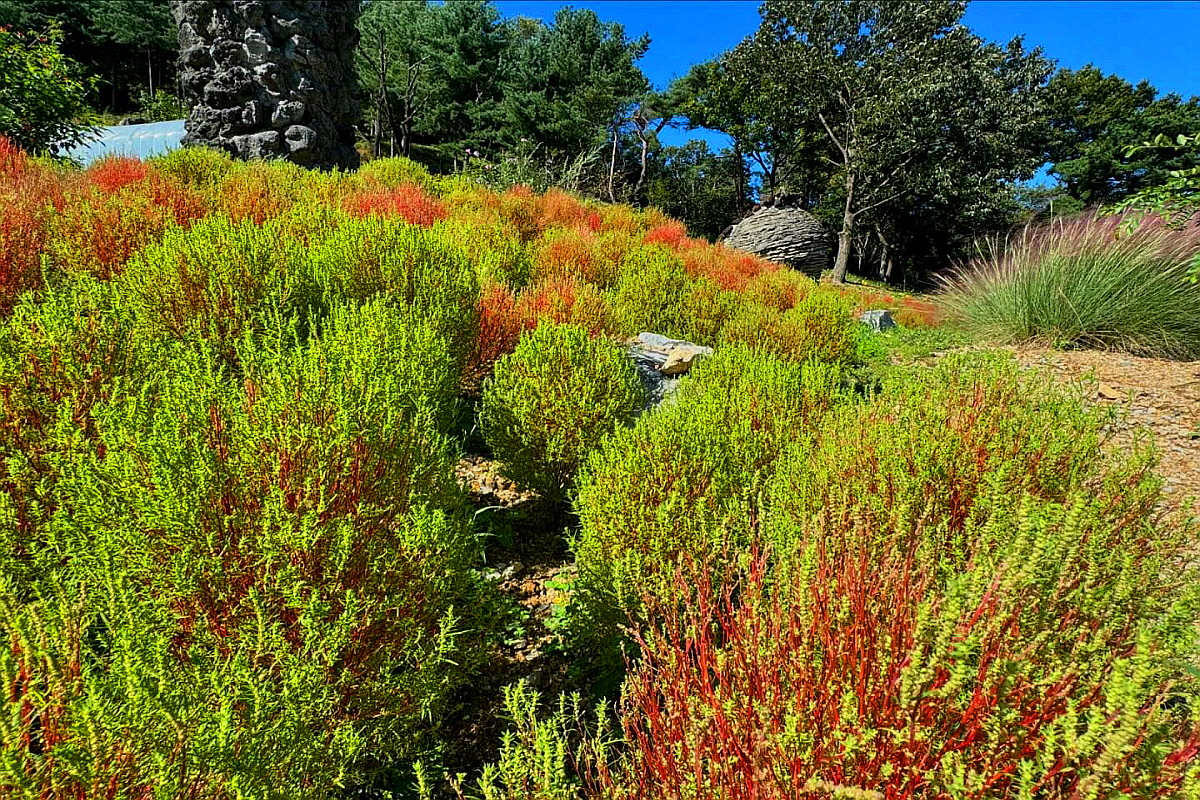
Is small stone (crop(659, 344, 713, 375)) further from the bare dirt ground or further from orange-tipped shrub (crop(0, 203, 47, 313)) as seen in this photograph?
orange-tipped shrub (crop(0, 203, 47, 313))

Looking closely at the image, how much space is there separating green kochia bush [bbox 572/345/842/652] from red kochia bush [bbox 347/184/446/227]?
4043mm

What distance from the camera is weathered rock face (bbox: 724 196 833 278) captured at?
17453 millimetres

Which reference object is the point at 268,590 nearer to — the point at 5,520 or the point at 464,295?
the point at 5,520

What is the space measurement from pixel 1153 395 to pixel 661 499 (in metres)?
5.69

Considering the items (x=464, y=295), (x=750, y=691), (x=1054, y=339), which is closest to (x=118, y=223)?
(x=464, y=295)

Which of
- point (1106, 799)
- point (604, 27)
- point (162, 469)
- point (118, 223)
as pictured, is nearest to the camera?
point (1106, 799)

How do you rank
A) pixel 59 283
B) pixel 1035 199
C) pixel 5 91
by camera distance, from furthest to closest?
1. pixel 1035 199
2. pixel 5 91
3. pixel 59 283

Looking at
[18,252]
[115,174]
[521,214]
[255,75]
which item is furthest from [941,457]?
[255,75]

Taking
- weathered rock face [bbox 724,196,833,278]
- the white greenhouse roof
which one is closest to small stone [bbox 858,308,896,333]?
weathered rock face [bbox 724,196,833,278]

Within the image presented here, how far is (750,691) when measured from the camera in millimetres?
1282

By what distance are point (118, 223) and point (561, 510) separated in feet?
11.8

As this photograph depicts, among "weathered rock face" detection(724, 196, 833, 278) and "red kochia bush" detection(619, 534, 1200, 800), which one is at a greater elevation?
"weathered rock face" detection(724, 196, 833, 278)

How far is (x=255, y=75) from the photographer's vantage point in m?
9.84

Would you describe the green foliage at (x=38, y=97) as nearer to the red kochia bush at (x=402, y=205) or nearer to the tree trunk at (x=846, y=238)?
the red kochia bush at (x=402, y=205)
